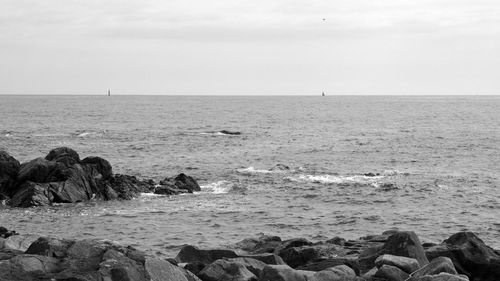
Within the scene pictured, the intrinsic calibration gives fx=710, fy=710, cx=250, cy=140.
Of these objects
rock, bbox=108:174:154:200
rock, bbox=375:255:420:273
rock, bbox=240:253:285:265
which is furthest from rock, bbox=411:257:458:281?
rock, bbox=108:174:154:200

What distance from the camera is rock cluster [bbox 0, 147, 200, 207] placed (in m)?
38.6

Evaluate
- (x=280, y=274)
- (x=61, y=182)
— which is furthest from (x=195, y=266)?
(x=61, y=182)

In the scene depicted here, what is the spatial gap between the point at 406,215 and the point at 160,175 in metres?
20.6

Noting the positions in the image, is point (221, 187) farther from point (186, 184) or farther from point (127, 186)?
point (127, 186)

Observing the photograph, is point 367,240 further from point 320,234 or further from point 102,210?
point 102,210

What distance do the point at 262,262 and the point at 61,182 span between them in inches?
862

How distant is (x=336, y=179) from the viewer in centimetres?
4975

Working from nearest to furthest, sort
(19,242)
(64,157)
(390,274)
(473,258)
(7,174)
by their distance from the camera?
(390,274), (19,242), (473,258), (7,174), (64,157)

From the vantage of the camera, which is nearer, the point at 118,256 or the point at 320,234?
the point at 118,256

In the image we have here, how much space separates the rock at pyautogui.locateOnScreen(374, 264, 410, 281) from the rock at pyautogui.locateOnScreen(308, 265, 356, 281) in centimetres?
72

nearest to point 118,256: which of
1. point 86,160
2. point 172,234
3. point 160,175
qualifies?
point 172,234

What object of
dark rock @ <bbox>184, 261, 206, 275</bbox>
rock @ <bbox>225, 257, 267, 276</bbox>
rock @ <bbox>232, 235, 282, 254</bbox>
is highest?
rock @ <bbox>225, 257, 267, 276</bbox>

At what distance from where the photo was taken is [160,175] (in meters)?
51.7

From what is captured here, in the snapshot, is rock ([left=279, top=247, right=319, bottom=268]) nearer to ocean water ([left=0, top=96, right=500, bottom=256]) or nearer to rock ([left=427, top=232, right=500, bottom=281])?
rock ([left=427, top=232, right=500, bottom=281])
